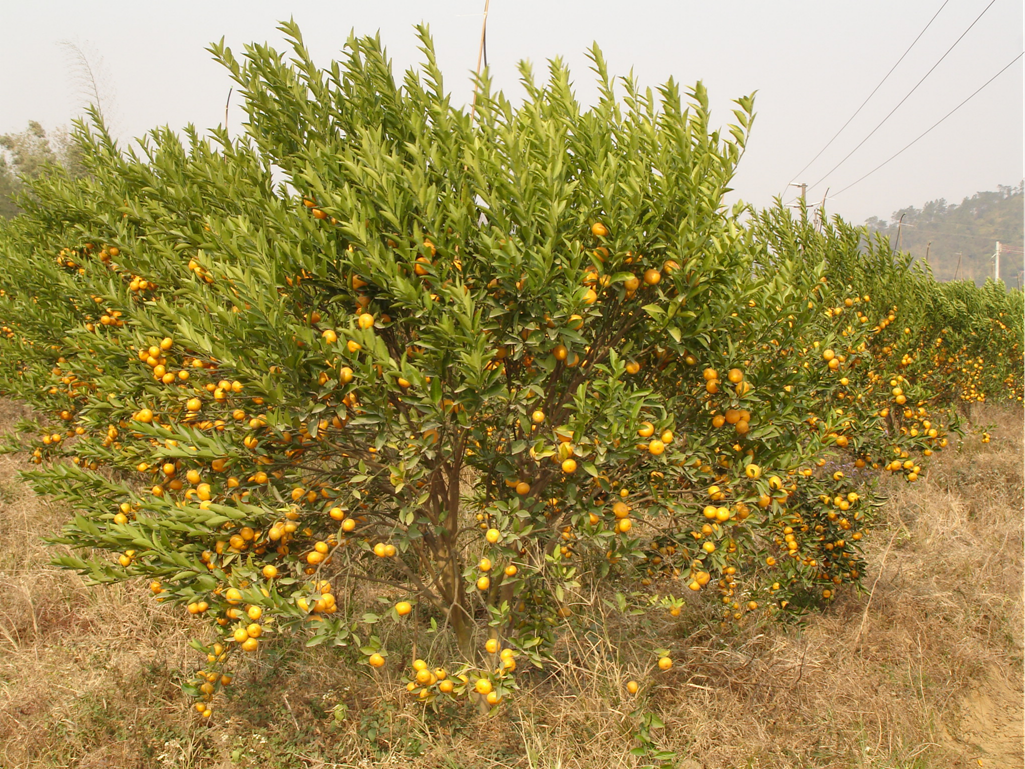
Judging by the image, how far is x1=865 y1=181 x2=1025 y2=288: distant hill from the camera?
111 metres

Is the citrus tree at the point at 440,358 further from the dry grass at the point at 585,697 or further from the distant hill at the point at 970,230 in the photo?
the distant hill at the point at 970,230

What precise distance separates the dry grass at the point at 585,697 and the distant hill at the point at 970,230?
404 feet

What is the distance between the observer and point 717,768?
10.2 ft

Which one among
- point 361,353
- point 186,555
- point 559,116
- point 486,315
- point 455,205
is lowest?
point 186,555

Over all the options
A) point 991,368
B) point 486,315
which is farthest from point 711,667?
point 991,368

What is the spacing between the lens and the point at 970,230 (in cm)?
12606

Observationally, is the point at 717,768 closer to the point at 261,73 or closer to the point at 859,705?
the point at 859,705

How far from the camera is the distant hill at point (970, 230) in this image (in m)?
111

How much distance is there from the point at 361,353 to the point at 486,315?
55 cm

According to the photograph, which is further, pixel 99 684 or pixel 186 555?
pixel 99 684

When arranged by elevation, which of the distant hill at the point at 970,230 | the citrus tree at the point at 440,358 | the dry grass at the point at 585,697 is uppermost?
the distant hill at the point at 970,230

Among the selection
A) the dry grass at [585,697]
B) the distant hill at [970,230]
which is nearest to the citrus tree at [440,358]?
the dry grass at [585,697]

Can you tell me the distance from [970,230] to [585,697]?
159 m

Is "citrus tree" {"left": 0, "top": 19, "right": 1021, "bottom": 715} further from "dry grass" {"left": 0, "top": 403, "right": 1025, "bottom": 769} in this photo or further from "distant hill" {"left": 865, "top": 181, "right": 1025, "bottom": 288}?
"distant hill" {"left": 865, "top": 181, "right": 1025, "bottom": 288}
